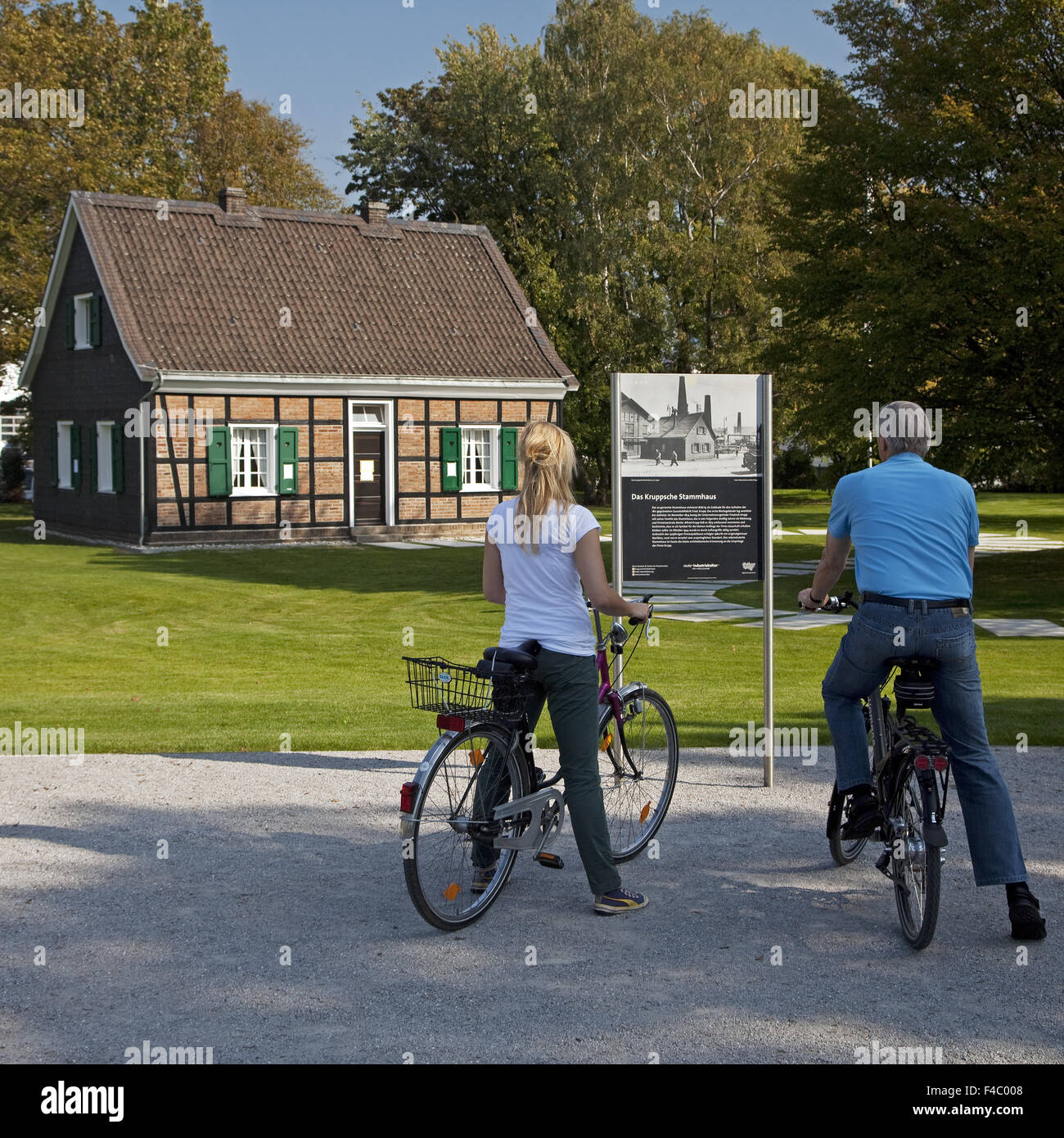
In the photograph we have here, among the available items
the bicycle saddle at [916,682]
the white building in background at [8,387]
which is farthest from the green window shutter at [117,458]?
the bicycle saddle at [916,682]

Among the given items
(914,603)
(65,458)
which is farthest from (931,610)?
(65,458)

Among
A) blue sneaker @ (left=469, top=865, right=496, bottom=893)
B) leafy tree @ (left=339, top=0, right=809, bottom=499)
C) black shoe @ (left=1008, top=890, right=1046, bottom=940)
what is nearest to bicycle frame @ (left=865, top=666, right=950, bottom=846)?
black shoe @ (left=1008, top=890, right=1046, bottom=940)

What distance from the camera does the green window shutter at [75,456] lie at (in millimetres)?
31969

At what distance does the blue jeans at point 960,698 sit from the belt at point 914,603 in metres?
0.02

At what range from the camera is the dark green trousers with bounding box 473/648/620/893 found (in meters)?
5.21

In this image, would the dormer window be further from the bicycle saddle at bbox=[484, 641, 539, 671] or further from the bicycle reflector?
the bicycle reflector

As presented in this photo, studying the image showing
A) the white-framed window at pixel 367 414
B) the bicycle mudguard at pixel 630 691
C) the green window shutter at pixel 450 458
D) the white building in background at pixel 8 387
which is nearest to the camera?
the bicycle mudguard at pixel 630 691

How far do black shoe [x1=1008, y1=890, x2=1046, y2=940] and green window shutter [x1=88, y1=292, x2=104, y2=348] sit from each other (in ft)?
92.7

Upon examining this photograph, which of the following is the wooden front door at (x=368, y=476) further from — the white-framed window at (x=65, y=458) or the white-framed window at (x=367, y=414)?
the white-framed window at (x=65, y=458)

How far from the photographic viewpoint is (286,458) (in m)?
29.6

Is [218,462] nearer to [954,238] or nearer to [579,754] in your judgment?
[954,238]

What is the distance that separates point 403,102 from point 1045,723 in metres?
47.1

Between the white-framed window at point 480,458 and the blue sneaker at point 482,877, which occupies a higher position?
the white-framed window at point 480,458
